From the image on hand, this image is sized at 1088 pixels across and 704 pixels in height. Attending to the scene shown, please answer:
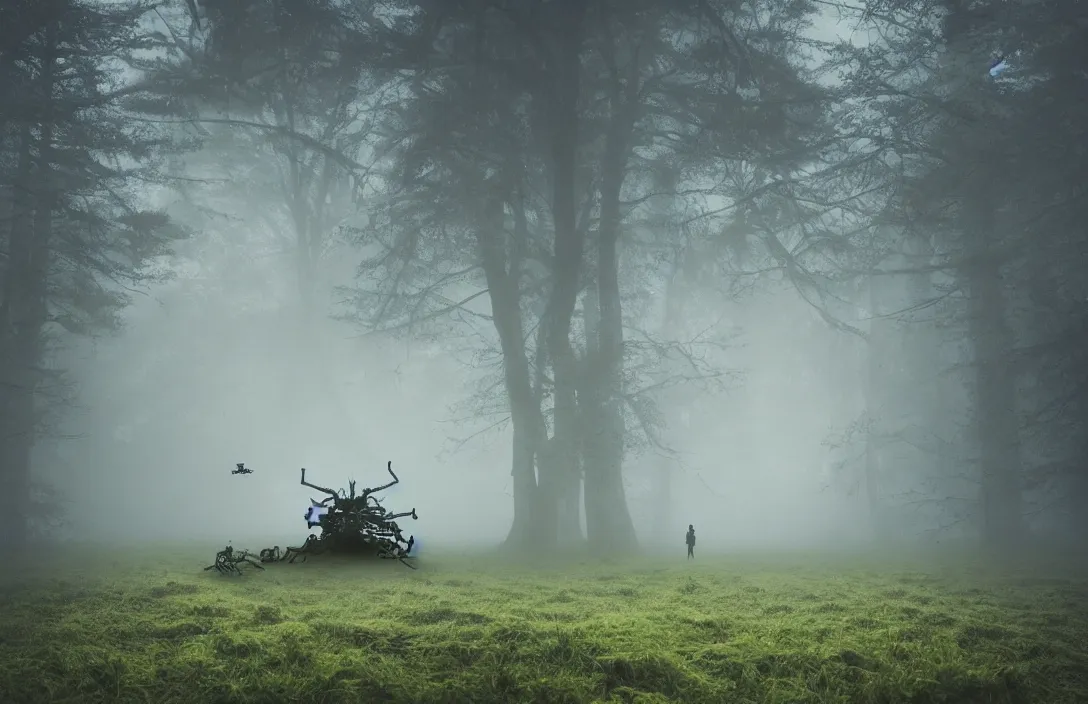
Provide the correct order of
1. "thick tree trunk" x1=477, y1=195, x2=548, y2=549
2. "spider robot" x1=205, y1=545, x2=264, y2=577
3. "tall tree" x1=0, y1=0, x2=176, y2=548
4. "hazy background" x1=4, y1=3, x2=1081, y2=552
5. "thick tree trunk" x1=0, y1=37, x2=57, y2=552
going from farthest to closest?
"hazy background" x1=4, y1=3, x2=1081, y2=552, "thick tree trunk" x1=0, y1=37, x2=57, y2=552, "tall tree" x1=0, y1=0, x2=176, y2=548, "thick tree trunk" x1=477, y1=195, x2=548, y2=549, "spider robot" x1=205, y1=545, x2=264, y2=577

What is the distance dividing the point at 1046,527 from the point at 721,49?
692 inches

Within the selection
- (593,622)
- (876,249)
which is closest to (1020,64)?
(876,249)

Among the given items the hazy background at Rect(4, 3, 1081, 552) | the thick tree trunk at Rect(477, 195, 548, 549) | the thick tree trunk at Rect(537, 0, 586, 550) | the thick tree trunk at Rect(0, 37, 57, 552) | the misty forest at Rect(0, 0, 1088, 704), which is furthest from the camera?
the hazy background at Rect(4, 3, 1081, 552)

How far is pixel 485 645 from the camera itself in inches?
245

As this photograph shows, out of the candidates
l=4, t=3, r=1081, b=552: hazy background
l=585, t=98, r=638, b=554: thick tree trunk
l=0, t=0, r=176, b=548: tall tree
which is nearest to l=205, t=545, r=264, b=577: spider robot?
l=585, t=98, r=638, b=554: thick tree trunk

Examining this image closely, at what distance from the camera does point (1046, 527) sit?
23.7 metres

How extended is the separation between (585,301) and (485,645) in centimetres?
1571

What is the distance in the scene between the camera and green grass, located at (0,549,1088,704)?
563 cm

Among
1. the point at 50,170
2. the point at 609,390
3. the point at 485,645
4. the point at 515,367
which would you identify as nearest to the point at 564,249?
the point at 515,367

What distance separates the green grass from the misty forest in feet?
0.13

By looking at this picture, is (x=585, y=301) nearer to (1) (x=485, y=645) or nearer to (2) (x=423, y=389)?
(1) (x=485, y=645)

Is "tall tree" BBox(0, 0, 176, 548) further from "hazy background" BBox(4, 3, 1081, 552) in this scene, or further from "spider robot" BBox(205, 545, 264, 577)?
"spider robot" BBox(205, 545, 264, 577)

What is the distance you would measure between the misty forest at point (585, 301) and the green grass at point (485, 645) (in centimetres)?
4

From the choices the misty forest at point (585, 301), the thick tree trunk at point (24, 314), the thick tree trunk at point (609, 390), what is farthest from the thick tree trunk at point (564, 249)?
the thick tree trunk at point (24, 314)
